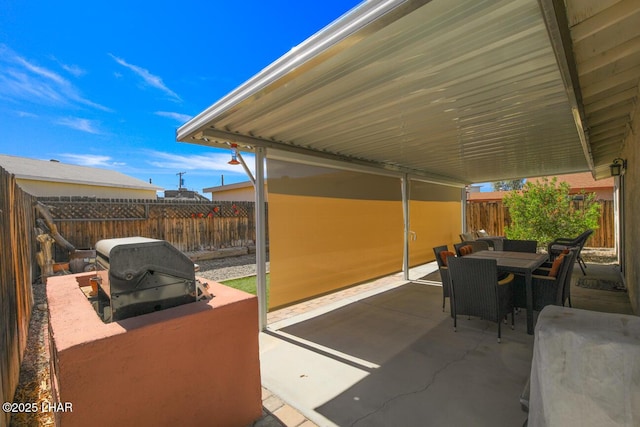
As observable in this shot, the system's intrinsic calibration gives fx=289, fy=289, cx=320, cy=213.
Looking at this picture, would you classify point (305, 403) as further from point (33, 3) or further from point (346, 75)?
point (33, 3)

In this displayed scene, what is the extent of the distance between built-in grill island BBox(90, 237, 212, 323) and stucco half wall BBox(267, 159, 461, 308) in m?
2.20

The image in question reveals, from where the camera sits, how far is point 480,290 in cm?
349

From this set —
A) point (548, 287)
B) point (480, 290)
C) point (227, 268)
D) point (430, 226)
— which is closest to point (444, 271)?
point (480, 290)

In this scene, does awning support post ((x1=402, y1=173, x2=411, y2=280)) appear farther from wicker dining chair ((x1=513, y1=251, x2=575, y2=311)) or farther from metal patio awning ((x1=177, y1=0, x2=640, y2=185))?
wicker dining chair ((x1=513, y1=251, x2=575, y2=311))

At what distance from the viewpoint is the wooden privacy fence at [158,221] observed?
7.87 metres

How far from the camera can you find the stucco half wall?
170 inches

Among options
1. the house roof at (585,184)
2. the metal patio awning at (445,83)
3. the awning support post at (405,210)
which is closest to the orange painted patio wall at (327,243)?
the awning support post at (405,210)

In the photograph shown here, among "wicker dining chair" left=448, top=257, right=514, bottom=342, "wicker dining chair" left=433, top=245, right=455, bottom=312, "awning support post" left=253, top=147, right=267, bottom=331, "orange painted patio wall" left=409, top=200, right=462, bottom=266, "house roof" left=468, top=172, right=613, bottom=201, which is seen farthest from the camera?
"house roof" left=468, top=172, right=613, bottom=201

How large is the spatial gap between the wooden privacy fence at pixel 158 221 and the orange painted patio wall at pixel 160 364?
7241mm

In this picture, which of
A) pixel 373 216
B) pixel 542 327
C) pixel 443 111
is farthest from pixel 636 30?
pixel 373 216

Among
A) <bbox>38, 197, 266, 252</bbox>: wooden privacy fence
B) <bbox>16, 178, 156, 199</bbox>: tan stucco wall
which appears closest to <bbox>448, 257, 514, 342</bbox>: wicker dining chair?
<bbox>38, 197, 266, 252</bbox>: wooden privacy fence

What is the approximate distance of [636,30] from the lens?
77.4 inches

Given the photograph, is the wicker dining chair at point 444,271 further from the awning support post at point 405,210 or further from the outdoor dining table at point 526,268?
the awning support post at point 405,210

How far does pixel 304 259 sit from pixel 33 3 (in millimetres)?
Answer: 5710
